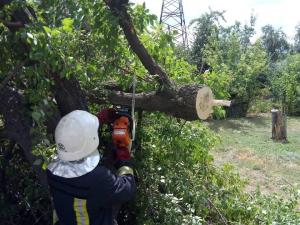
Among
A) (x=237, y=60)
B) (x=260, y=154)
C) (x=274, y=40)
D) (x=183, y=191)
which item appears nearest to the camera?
(x=183, y=191)

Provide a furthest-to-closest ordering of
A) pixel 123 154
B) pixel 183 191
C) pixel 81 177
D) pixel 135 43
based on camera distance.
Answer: pixel 183 191 → pixel 135 43 → pixel 123 154 → pixel 81 177

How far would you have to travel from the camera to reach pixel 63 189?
243cm

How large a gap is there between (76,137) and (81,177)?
0.73 feet

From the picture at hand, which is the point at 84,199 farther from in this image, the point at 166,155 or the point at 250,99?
the point at 250,99

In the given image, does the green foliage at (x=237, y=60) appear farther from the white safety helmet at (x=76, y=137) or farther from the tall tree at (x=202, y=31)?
the white safety helmet at (x=76, y=137)

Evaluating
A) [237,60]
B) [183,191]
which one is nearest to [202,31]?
[237,60]

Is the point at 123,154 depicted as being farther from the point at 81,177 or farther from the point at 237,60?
the point at 237,60

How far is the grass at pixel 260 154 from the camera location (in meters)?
7.06

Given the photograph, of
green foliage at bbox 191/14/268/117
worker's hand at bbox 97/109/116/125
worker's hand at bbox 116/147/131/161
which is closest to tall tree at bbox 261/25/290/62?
green foliage at bbox 191/14/268/117

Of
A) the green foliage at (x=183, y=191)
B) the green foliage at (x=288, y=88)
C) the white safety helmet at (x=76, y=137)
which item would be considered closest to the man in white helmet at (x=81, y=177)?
the white safety helmet at (x=76, y=137)

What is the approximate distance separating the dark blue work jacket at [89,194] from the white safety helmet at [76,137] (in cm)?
12

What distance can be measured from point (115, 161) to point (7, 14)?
117 centimetres

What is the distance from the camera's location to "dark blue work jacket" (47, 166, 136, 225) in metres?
2.37

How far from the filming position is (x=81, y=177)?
2.36m
